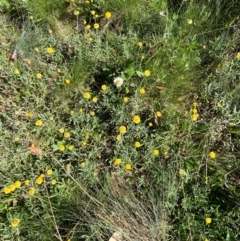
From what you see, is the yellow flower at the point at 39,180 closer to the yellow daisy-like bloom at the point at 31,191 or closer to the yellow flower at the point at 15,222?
the yellow daisy-like bloom at the point at 31,191

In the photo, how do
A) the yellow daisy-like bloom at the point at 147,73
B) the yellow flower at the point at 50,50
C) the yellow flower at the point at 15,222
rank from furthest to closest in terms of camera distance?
the yellow flower at the point at 50,50 < the yellow daisy-like bloom at the point at 147,73 < the yellow flower at the point at 15,222

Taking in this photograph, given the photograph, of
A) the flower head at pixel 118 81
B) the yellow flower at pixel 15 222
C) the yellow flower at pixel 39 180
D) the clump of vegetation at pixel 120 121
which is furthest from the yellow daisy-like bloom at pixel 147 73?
the yellow flower at pixel 15 222

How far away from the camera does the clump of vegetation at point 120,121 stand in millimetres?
2355

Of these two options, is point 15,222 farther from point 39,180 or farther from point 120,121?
point 120,121

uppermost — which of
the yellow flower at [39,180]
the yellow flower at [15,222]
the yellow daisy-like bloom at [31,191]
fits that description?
the yellow flower at [39,180]

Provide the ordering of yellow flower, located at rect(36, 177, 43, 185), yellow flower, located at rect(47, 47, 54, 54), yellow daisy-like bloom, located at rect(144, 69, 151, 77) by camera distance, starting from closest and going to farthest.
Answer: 1. yellow flower, located at rect(36, 177, 43, 185)
2. yellow daisy-like bloom, located at rect(144, 69, 151, 77)
3. yellow flower, located at rect(47, 47, 54, 54)

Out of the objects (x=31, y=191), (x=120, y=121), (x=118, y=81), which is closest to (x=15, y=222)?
(x=31, y=191)

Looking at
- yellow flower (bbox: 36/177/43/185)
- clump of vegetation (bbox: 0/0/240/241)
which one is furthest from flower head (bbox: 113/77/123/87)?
Answer: yellow flower (bbox: 36/177/43/185)

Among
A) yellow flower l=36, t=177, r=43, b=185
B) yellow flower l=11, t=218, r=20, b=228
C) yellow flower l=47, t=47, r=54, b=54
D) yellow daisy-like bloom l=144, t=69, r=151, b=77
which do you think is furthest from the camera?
yellow flower l=47, t=47, r=54, b=54

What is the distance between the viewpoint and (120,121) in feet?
8.35

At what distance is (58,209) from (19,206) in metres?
0.29

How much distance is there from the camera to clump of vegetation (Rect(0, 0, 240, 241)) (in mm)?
2355

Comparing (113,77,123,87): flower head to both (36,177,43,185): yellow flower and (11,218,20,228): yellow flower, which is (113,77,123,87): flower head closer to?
(36,177,43,185): yellow flower

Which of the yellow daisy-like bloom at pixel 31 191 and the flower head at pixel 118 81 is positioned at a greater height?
the flower head at pixel 118 81
